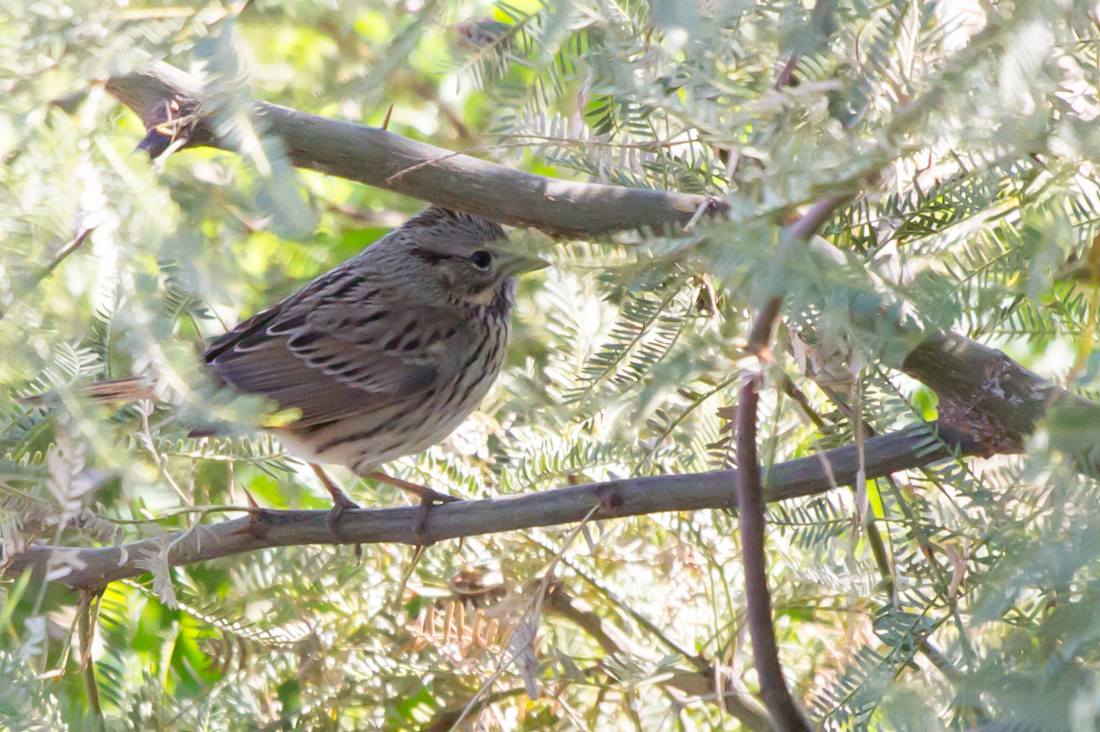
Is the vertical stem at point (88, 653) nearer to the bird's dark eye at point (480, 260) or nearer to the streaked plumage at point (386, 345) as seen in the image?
the streaked plumage at point (386, 345)

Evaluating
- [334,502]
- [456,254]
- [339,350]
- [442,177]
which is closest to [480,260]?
[456,254]

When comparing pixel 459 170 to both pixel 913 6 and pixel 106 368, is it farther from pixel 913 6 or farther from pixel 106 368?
pixel 106 368

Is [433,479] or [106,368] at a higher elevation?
[106,368]

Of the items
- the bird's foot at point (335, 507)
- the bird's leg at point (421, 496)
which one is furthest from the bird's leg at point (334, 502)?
the bird's leg at point (421, 496)

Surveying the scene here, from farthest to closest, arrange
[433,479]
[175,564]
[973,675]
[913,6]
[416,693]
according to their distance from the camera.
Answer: [433,479] < [416,693] < [175,564] < [913,6] < [973,675]

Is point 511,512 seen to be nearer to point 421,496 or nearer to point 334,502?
point 421,496

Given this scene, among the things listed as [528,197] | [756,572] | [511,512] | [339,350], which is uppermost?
[339,350]

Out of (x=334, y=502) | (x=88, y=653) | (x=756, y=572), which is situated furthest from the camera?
(x=334, y=502)

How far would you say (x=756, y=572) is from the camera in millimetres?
1957

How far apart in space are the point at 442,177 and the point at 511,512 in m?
0.76

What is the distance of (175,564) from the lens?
244cm

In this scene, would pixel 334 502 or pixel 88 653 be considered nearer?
pixel 88 653

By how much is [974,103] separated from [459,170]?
112 centimetres

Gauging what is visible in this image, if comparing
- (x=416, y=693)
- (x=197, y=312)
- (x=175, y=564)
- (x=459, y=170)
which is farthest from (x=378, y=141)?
(x=416, y=693)
